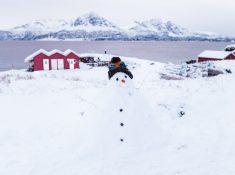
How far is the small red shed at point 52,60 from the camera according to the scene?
153ft

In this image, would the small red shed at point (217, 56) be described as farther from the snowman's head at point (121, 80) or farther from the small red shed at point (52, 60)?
the snowman's head at point (121, 80)

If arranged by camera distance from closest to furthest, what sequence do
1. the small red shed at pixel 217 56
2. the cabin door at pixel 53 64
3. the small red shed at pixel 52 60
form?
1. the small red shed at pixel 52 60
2. the cabin door at pixel 53 64
3. the small red shed at pixel 217 56

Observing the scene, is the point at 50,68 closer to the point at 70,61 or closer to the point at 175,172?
the point at 70,61

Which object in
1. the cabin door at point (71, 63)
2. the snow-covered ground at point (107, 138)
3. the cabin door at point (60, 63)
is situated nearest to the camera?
the snow-covered ground at point (107, 138)

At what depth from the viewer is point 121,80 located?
27.2 feet

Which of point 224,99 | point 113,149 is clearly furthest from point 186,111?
point 113,149

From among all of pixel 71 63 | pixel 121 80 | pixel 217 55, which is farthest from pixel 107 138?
pixel 217 55

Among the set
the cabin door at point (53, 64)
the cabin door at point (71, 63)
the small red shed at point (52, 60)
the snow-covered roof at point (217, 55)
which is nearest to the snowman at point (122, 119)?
the small red shed at point (52, 60)

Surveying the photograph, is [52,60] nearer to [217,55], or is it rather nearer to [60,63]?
[60,63]

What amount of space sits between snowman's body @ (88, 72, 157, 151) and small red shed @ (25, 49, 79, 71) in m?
39.9

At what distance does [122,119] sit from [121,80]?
1.07m

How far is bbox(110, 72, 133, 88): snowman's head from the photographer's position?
8297 mm

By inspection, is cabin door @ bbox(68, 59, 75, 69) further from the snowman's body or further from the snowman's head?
the snowman's head

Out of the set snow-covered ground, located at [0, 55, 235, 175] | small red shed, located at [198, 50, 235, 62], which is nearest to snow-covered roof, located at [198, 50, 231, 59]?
small red shed, located at [198, 50, 235, 62]
